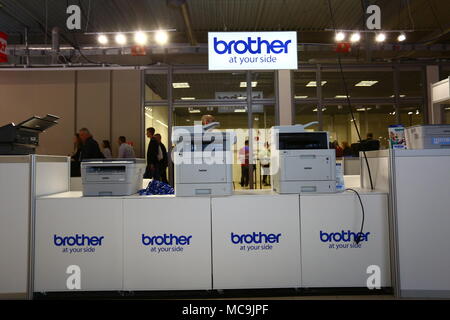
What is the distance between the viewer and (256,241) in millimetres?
2479

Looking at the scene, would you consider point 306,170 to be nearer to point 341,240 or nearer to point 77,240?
point 341,240

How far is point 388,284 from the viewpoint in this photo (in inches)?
97.1

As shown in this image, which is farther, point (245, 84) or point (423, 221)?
point (245, 84)

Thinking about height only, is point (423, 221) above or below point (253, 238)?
above

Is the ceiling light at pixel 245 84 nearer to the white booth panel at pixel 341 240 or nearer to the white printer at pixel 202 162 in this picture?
the white printer at pixel 202 162

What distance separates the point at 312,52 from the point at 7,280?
7111mm

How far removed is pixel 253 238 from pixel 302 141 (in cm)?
87

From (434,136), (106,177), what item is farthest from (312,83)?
(106,177)

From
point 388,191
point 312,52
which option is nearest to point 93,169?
point 388,191

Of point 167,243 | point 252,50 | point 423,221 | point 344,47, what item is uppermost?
point 344,47

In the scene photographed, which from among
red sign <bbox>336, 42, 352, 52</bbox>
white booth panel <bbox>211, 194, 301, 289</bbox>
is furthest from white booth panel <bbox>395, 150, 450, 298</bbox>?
red sign <bbox>336, 42, 352, 52</bbox>

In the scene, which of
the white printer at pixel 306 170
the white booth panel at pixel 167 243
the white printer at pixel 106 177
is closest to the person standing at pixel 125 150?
the white printer at pixel 106 177

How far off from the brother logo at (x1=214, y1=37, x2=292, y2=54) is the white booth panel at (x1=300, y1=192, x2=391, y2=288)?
196 cm
